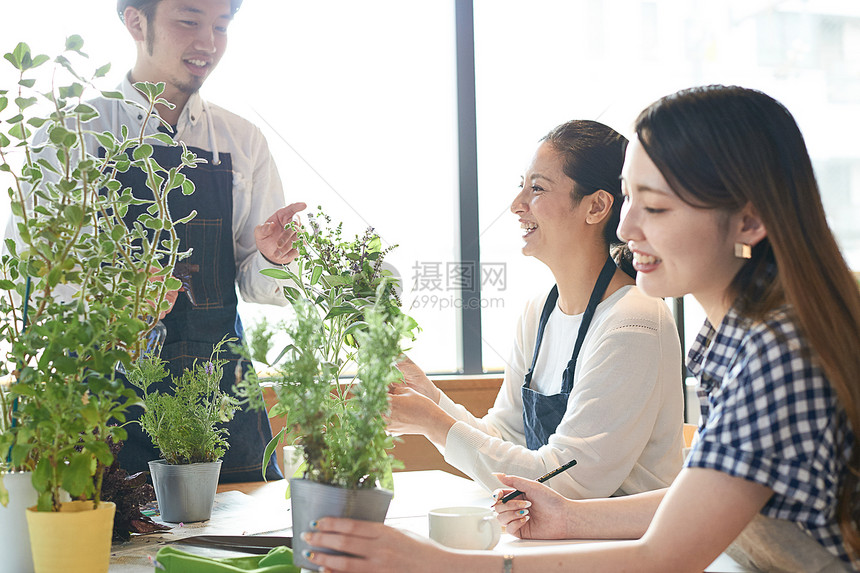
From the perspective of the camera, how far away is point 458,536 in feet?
A: 3.15

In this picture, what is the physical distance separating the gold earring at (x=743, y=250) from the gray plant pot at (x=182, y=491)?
2.76ft

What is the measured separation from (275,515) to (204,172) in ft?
3.35

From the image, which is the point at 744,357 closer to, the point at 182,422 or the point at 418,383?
the point at 182,422

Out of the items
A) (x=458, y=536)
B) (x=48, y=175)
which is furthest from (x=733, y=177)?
(x=48, y=175)

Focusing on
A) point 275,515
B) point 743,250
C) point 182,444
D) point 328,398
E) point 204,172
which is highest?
point 204,172

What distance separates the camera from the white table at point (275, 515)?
983 mm

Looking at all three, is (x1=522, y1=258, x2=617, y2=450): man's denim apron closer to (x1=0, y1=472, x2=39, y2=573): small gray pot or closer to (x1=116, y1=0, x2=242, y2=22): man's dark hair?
(x1=0, y1=472, x2=39, y2=573): small gray pot

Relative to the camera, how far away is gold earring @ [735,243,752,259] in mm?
919

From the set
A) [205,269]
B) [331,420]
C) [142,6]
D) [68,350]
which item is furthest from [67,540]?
[142,6]

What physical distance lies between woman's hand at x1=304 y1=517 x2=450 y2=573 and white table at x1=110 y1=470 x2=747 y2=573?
158 millimetres

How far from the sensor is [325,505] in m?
0.76

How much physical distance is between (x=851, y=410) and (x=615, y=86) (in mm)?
2763

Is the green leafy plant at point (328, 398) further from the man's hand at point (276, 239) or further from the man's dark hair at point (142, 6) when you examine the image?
the man's dark hair at point (142, 6)

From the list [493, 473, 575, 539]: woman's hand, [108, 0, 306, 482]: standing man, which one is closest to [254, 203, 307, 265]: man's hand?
[108, 0, 306, 482]: standing man
